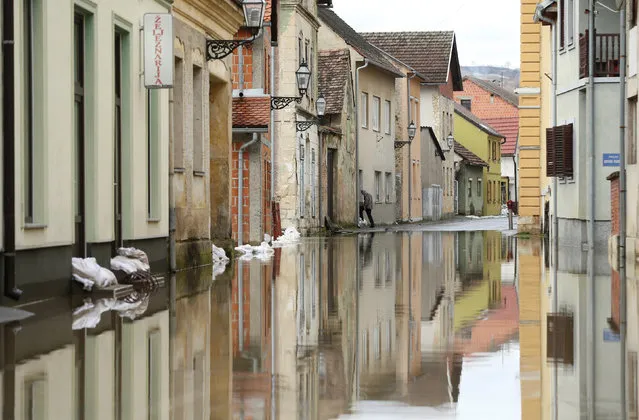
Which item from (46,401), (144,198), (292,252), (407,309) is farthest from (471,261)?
(46,401)

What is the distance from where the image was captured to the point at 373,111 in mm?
59531

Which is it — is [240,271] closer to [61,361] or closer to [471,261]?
[471,261]

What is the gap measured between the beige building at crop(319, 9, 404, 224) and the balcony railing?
24050 mm

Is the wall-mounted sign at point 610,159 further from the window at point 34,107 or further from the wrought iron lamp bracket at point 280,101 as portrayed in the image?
the window at point 34,107

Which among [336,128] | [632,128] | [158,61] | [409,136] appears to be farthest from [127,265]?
[409,136]

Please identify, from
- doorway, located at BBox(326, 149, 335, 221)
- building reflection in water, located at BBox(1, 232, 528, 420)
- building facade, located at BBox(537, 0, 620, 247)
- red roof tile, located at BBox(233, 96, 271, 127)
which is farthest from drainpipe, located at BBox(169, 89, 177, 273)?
doorway, located at BBox(326, 149, 335, 221)

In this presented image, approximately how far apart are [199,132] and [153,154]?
3185 mm

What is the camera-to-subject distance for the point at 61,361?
9094mm

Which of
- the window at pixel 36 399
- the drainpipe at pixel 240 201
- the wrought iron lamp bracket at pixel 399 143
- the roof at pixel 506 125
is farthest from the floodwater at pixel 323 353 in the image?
the roof at pixel 506 125

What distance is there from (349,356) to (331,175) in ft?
135

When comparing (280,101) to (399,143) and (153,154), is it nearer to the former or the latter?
(153,154)

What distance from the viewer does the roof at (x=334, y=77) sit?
1972 inches

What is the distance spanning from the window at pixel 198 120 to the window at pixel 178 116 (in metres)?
1.12

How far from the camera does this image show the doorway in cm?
4984
